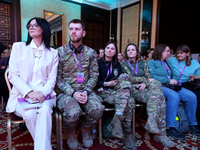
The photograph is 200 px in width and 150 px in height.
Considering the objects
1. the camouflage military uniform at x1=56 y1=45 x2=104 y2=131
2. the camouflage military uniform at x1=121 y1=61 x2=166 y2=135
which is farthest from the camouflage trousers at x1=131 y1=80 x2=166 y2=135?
the camouflage military uniform at x1=56 y1=45 x2=104 y2=131

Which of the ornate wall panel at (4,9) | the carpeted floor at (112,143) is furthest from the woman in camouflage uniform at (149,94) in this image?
the ornate wall panel at (4,9)

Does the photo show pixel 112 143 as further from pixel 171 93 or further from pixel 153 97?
pixel 171 93

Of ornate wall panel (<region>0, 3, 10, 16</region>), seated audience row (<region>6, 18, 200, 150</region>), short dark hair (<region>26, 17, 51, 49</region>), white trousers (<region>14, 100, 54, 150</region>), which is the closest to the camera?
white trousers (<region>14, 100, 54, 150</region>)

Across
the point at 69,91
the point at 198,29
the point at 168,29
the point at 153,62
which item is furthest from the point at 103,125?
the point at 198,29

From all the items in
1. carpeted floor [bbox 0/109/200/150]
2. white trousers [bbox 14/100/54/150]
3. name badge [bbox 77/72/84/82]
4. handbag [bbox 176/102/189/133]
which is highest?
name badge [bbox 77/72/84/82]

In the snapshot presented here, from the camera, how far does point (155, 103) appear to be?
1.71 m

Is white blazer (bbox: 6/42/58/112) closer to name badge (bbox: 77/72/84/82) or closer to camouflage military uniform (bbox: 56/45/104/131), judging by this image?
camouflage military uniform (bbox: 56/45/104/131)

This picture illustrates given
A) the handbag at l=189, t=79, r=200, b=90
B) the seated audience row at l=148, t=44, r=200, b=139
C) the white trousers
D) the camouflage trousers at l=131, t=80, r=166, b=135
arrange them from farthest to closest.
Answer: the handbag at l=189, t=79, r=200, b=90 → the seated audience row at l=148, t=44, r=200, b=139 → the camouflage trousers at l=131, t=80, r=166, b=135 → the white trousers

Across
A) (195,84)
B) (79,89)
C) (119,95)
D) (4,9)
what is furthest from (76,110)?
(4,9)

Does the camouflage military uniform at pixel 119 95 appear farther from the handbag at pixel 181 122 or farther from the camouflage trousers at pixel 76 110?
the handbag at pixel 181 122

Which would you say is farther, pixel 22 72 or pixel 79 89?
pixel 79 89

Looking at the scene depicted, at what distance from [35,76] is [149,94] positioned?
1352 mm

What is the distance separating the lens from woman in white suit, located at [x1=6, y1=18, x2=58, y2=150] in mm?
1241

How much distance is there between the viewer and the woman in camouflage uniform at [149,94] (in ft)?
Answer: 5.36
